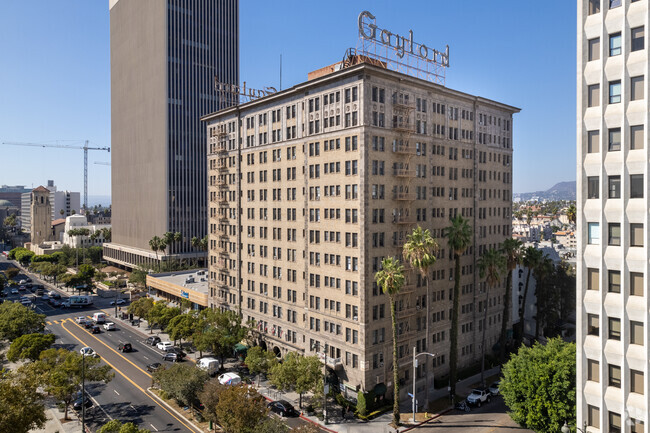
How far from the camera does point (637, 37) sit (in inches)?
1475

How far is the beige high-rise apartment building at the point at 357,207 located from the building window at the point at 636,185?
30592 millimetres

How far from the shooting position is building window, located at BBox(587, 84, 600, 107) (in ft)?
130

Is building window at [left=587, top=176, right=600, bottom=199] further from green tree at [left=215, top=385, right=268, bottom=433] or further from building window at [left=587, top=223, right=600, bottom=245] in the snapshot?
green tree at [left=215, top=385, right=268, bottom=433]

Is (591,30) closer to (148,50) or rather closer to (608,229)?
(608,229)

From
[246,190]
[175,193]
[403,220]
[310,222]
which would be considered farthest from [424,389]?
[175,193]

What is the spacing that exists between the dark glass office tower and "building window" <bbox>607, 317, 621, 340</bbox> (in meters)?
141

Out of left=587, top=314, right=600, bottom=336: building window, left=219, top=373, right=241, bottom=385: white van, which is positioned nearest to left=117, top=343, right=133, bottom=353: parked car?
left=219, top=373, right=241, bottom=385: white van

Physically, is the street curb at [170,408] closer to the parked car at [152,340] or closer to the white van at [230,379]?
the white van at [230,379]

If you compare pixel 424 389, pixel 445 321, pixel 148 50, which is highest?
pixel 148 50

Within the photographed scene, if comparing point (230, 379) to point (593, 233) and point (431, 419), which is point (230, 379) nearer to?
point (431, 419)

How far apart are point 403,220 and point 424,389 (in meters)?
26.1

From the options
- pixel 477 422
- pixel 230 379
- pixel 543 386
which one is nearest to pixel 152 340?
pixel 230 379

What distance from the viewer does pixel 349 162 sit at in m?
62.3

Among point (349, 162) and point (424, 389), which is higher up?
point (349, 162)
